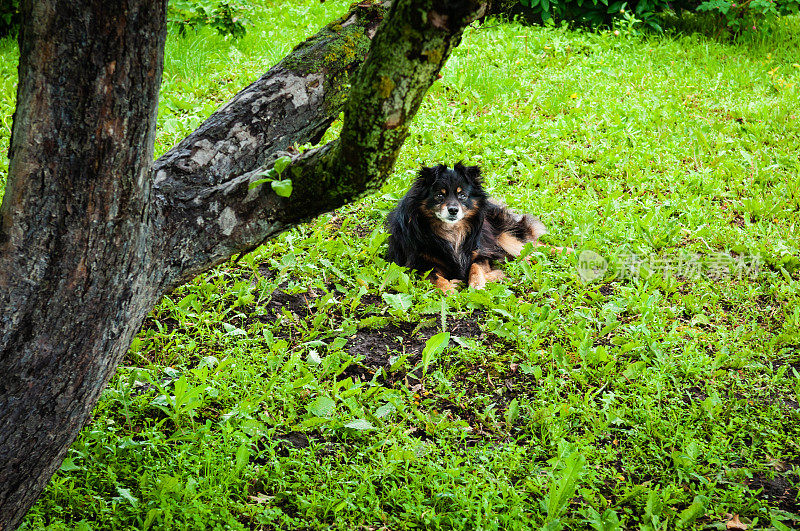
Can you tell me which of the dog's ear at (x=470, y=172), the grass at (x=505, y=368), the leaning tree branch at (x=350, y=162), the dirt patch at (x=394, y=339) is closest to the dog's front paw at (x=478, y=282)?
the grass at (x=505, y=368)

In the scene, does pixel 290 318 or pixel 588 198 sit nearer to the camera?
pixel 290 318

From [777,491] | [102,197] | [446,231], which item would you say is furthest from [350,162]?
[446,231]

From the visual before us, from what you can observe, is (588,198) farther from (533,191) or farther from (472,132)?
(472,132)

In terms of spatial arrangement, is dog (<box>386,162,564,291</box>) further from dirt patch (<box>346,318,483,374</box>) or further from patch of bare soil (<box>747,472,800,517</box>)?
patch of bare soil (<box>747,472,800,517</box>)

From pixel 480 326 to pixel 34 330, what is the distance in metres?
2.57

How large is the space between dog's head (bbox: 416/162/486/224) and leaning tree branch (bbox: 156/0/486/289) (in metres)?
2.14

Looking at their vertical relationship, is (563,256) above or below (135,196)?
below

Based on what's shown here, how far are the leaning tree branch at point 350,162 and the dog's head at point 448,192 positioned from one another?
2139 millimetres

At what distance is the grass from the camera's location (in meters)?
2.76

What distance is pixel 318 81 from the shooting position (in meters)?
3.59

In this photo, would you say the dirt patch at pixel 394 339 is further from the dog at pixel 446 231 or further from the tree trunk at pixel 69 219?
the tree trunk at pixel 69 219

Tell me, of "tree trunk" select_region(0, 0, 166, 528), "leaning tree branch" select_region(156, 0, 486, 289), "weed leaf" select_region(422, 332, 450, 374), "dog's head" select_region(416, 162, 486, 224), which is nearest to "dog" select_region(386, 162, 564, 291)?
"dog's head" select_region(416, 162, 486, 224)

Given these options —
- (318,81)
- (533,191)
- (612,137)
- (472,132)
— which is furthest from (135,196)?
(612,137)

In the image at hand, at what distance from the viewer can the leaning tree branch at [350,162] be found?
1.90 meters
